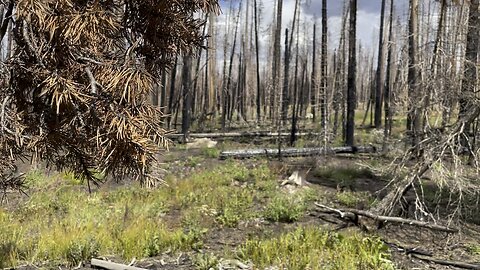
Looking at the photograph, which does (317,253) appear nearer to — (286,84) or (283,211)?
(283,211)

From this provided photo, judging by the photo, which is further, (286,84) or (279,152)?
(286,84)

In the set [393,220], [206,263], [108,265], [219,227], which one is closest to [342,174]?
[393,220]

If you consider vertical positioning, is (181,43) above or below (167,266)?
above

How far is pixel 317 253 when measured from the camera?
6090 millimetres

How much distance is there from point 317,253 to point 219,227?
96.3 inches

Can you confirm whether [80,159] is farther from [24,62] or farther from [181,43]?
[181,43]

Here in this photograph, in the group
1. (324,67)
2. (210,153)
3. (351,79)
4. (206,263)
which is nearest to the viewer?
(206,263)

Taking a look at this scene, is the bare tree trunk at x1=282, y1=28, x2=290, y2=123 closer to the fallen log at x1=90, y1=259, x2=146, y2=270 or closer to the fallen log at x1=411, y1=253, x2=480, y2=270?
the fallen log at x1=411, y1=253, x2=480, y2=270

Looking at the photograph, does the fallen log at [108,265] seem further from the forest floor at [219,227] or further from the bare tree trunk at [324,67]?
the bare tree trunk at [324,67]

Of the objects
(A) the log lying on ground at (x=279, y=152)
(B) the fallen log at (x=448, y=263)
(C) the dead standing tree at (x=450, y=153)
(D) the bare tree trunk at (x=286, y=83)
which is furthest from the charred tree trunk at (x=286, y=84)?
(B) the fallen log at (x=448, y=263)

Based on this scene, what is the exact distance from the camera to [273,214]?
27.7 ft

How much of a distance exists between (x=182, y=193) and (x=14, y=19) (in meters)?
7.82

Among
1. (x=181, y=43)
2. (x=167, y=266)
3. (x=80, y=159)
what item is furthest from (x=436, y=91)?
(x=80, y=159)

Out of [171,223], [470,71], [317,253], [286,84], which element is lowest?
[171,223]
